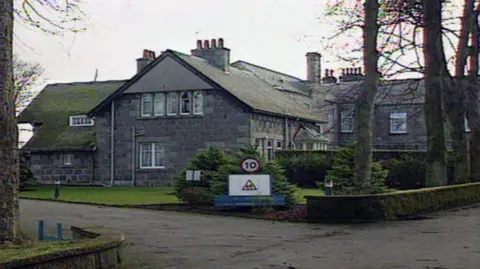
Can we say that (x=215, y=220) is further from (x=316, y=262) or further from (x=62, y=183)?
(x=62, y=183)

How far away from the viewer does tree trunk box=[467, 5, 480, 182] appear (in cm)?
2984

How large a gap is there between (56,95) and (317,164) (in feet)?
70.2

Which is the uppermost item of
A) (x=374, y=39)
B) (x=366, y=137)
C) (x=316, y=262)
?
(x=374, y=39)

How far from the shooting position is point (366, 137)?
21047 mm

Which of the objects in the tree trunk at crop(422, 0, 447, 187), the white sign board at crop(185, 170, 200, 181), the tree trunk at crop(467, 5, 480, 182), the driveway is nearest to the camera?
the driveway

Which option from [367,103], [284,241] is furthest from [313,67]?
[284,241]

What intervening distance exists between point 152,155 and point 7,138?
1175 inches

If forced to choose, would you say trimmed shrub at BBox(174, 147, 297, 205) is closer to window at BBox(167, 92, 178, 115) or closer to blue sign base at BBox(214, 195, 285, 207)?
blue sign base at BBox(214, 195, 285, 207)

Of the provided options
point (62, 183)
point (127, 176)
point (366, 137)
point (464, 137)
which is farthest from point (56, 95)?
point (366, 137)

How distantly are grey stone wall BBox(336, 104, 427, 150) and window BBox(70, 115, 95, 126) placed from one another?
18570 millimetres

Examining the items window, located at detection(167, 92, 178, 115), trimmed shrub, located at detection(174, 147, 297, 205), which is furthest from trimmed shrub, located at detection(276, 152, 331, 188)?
trimmed shrub, located at detection(174, 147, 297, 205)

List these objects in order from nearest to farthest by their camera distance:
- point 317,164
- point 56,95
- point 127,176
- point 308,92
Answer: point 317,164 → point 127,176 → point 56,95 → point 308,92

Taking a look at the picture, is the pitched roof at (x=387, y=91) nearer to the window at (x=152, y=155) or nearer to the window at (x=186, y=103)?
the window at (x=186, y=103)

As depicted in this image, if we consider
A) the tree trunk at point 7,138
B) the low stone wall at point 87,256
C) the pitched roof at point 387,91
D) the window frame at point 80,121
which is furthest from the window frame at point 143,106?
the low stone wall at point 87,256
